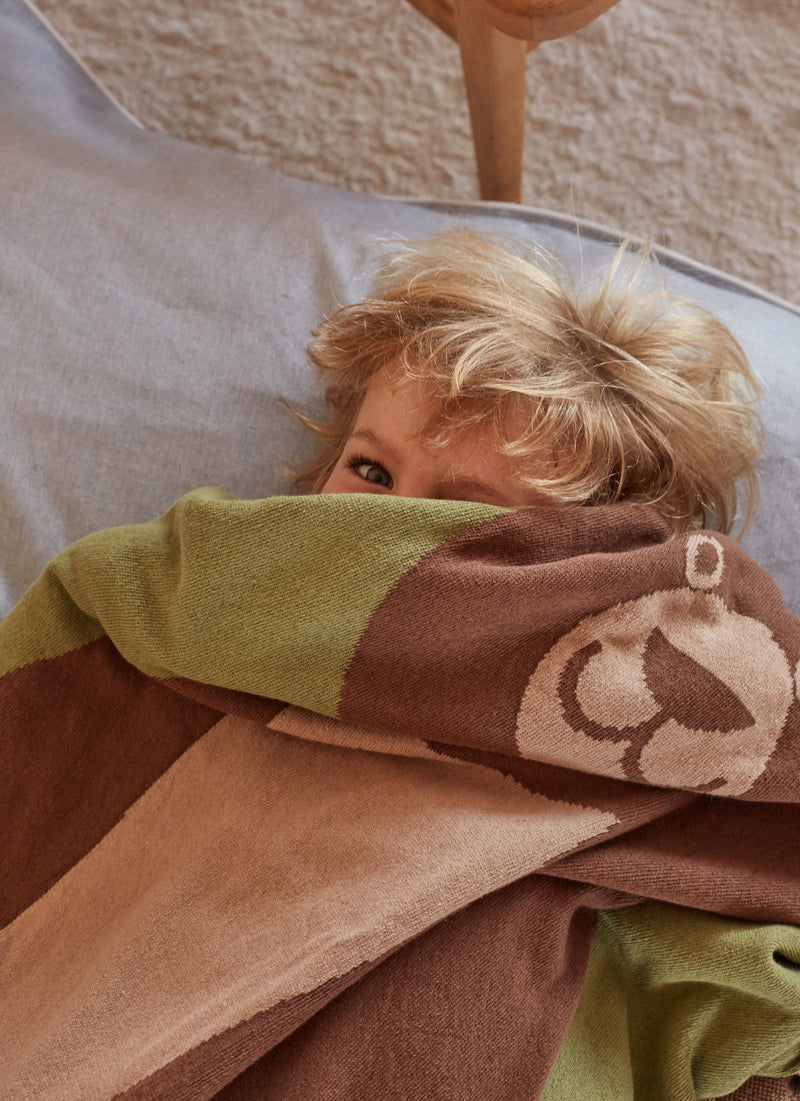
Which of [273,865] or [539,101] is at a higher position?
[539,101]

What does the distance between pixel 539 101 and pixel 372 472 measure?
69 centimetres

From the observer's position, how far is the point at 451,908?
607 millimetres

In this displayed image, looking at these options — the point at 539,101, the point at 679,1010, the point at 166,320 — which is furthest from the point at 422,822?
the point at 539,101

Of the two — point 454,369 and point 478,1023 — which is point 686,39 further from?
point 478,1023

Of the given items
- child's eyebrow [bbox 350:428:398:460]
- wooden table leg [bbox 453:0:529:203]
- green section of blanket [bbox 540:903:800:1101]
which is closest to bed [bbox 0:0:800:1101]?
green section of blanket [bbox 540:903:800:1101]

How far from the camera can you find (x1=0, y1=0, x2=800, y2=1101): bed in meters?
0.60

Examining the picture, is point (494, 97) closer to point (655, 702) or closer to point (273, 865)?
point (655, 702)

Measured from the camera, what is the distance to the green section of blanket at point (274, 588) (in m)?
0.65

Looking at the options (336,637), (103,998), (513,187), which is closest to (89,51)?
(513,187)

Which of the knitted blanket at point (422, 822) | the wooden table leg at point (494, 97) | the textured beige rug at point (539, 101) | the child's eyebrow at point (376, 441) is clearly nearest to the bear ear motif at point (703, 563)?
the knitted blanket at point (422, 822)

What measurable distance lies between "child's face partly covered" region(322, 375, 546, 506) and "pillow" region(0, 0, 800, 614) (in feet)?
0.50

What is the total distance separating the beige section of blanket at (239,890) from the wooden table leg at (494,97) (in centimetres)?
64

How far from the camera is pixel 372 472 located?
30.7 inches

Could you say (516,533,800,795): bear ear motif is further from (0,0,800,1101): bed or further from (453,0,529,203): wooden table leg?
(453,0,529,203): wooden table leg
